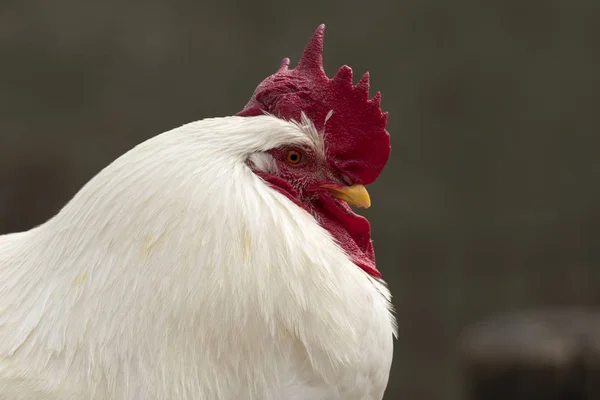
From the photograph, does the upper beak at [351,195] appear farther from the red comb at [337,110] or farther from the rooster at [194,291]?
the rooster at [194,291]

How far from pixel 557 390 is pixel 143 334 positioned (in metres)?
3.90

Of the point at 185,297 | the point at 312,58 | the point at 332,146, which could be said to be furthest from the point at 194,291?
the point at 312,58

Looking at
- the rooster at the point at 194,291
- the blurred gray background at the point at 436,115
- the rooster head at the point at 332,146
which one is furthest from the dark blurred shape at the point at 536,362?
the rooster at the point at 194,291

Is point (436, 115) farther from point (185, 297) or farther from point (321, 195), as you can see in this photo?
point (185, 297)

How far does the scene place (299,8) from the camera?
22.4 feet

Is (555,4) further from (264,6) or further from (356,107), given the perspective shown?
(356,107)

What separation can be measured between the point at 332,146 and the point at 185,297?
72cm

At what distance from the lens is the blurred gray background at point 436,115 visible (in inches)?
260

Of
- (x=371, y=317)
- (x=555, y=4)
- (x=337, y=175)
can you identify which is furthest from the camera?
(x=555, y=4)

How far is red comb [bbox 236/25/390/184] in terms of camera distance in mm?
2520

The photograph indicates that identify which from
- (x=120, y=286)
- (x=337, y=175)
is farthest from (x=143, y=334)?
(x=337, y=175)

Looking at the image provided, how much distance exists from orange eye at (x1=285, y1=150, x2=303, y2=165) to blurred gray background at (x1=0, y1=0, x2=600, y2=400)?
14.0 feet

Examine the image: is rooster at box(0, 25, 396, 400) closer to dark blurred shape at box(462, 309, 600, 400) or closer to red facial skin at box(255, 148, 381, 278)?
red facial skin at box(255, 148, 381, 278)

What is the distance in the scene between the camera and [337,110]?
2.55 metres
